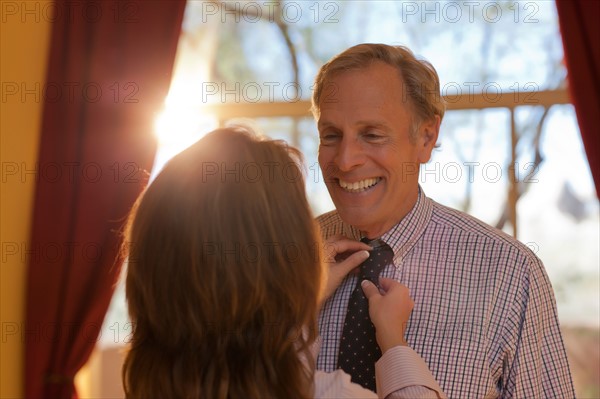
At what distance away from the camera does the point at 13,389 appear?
3.42 metres

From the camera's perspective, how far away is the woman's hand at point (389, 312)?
1.75 metres

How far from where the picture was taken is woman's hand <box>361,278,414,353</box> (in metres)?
1.75

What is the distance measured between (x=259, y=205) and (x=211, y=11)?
8.88 feet

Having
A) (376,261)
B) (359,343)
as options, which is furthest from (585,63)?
(359,343)

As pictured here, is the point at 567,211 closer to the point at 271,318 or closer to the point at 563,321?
the point at 563,321

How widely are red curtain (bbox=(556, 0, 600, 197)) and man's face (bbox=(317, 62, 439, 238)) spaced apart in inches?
51.9

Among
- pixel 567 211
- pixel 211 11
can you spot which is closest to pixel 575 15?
pixel 567 211

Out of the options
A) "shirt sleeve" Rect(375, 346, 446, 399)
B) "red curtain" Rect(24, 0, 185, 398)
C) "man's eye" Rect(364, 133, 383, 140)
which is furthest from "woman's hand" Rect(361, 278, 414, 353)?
"red curtain" Rect(24, 0, 185, 398)

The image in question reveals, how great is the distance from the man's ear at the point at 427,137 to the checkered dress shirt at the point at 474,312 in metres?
0.19

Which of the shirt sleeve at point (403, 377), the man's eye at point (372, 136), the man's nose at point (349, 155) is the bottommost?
the shirt sleeve at point (403, 377)

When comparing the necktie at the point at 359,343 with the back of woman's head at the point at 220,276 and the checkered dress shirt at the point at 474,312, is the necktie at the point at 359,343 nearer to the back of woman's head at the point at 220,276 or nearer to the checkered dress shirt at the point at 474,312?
the checkered dress shirt at the point at 474,312

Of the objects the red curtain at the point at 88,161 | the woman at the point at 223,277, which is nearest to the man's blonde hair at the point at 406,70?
the woman at the point at 223,277

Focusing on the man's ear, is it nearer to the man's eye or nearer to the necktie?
the man's eye

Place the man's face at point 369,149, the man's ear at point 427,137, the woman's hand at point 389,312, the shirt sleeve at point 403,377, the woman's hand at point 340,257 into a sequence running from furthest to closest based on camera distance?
1. the man's ear at point 427,137
2. the man's face at point 369,149
3. the woman's hand at point 340,257
4. the woman's hand at point 389,312
5. the shirt sleeve at point 403,377
